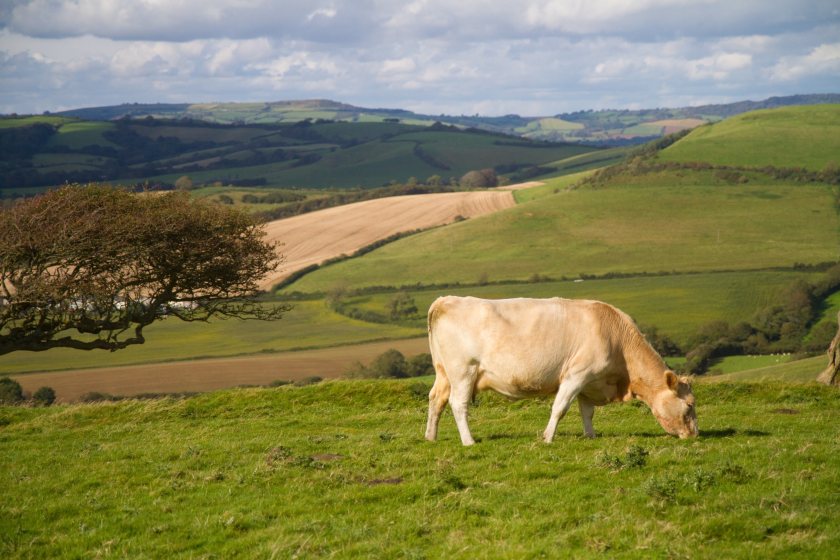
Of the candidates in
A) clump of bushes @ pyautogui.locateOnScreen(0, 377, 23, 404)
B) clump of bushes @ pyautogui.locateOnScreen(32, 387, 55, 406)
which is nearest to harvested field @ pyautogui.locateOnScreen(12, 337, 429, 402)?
clump of bushes @ pyautogui.locateOnScreen(32, 387, 55, 406)

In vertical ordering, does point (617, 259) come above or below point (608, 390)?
below

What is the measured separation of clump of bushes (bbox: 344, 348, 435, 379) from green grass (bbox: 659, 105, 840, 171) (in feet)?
360

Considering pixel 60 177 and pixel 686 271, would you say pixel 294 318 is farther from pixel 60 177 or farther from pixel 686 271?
pixel 60 177

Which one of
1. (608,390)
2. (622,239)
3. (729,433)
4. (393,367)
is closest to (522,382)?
(608,390)

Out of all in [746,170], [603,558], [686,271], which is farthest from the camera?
[746,170]

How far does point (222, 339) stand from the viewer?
9000 cm

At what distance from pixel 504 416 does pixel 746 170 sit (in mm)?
146512

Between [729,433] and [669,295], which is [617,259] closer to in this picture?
[669,295]

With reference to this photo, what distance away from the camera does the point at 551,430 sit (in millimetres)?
16094

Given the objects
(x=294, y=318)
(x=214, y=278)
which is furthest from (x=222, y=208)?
(x=294, y=318)

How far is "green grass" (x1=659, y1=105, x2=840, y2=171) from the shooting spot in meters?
158

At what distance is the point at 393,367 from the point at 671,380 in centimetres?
5158

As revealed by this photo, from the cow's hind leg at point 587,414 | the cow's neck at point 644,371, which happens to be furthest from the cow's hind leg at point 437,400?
the cow's neck at point 644,371

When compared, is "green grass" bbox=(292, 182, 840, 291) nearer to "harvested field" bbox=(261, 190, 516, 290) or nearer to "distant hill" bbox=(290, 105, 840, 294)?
"distant hill" bbox=(290, 105, 840, 294)
